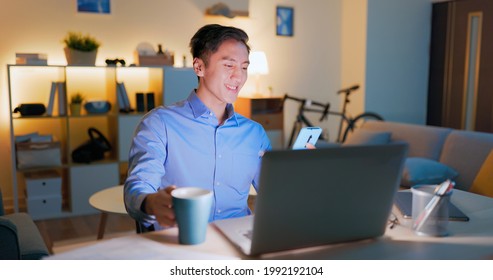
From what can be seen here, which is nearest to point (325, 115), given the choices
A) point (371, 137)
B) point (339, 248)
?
point (371, 137)

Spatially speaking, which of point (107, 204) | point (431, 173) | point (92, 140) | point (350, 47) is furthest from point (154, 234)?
point (350, 47)

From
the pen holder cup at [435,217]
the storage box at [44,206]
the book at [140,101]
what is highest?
the book at [140,101]

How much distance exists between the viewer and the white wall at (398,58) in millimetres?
5277

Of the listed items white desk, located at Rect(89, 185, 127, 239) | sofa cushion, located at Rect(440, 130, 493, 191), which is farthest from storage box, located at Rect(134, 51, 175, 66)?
sofa cushion, located at Rect(440, 130, 493, 191)

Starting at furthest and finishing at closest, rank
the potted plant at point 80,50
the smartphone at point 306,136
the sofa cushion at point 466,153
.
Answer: the potted plant at point 80,50
the sofa cushion at point 466,153
the smartphone at point 306,136

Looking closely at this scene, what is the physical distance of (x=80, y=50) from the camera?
3836mm

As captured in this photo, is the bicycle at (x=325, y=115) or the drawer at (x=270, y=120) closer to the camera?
the drawer at (x=270, y=120)

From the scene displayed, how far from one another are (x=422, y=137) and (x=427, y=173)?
468 mm

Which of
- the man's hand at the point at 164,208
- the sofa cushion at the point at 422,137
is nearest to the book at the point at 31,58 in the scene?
the sofa cushion at the point at 422,137

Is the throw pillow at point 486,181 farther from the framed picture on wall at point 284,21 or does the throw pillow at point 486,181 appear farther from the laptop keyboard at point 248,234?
the framed picture on wall at point 284,21

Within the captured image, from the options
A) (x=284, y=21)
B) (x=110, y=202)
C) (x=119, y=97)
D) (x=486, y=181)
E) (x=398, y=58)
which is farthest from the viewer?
(x=398, y=58)

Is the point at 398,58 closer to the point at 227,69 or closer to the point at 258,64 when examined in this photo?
the point at 258,64

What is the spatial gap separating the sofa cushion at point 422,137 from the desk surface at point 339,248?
98.3 inches

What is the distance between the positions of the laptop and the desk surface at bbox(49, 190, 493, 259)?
2 centimetres
